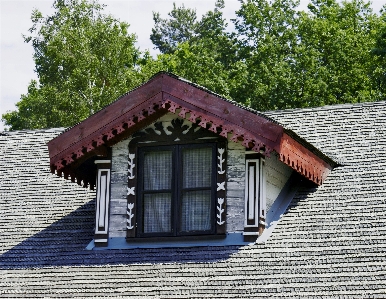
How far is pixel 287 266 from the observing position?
39.4ft

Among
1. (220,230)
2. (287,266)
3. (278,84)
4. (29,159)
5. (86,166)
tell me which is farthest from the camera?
(278,84)

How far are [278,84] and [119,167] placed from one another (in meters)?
25.1

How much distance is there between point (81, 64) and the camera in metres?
40.5

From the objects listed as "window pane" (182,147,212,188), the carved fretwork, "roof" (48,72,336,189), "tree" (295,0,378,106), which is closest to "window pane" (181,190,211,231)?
"window pane" (182,147,212,188)

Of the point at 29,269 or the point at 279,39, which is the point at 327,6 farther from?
the point at 29,269

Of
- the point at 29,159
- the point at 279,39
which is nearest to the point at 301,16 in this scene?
the point at 279,39

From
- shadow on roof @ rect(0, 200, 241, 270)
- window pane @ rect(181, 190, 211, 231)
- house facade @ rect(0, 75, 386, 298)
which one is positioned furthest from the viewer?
window pane @ rect(181, 190, 211, 231)

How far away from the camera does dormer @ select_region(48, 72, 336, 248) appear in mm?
12945

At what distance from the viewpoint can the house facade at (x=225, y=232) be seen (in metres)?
11.9

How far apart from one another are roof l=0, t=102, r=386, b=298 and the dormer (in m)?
0.27

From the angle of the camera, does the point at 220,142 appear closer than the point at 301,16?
Yes

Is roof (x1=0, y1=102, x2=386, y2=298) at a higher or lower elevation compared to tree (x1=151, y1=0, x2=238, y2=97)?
lower

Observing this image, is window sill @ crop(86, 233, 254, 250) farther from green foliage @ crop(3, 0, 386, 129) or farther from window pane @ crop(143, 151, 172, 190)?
green foliage @ crop(3, 0, 386, 129)

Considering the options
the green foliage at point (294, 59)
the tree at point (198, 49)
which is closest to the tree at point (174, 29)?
the tree at point (198, 49)
